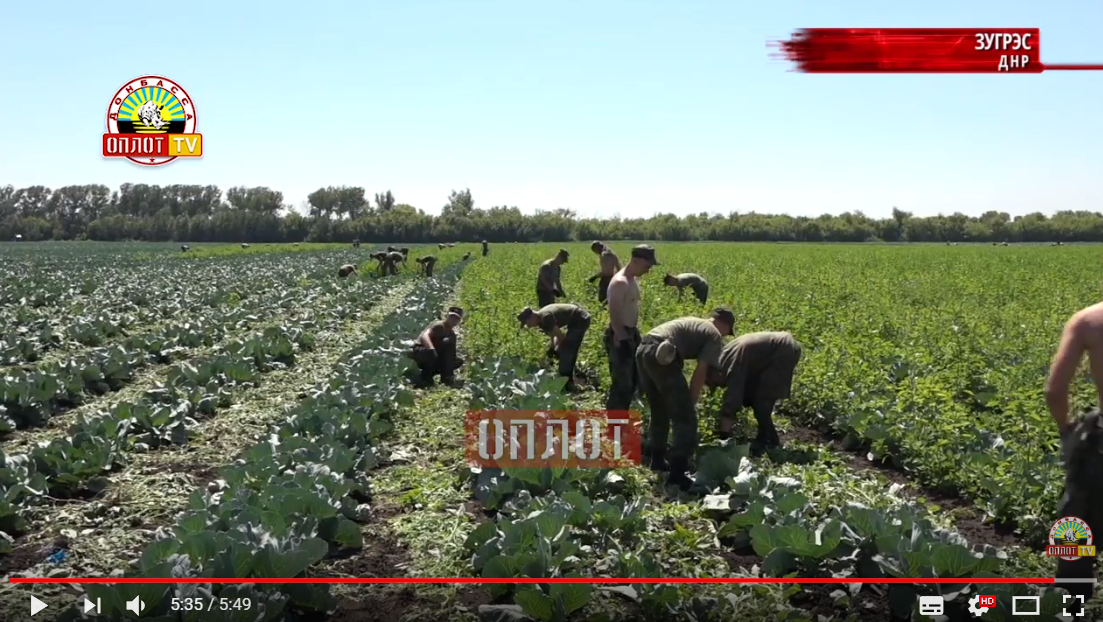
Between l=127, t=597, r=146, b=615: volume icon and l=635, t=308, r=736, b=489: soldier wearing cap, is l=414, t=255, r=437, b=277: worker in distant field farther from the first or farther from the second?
l=127, t=597, r=146, b=615: volume icon

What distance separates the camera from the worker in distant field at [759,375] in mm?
6918

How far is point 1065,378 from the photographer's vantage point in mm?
3566

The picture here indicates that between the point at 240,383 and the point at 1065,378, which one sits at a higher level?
the point at 1065,378

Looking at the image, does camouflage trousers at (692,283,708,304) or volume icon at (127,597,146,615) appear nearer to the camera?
volume icon at (127,597,146,615)

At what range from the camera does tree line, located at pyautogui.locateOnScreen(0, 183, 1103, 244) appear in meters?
63.9

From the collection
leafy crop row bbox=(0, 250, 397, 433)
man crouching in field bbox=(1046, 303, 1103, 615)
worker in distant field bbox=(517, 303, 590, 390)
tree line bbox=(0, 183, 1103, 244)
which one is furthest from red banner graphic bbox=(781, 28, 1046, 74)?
tree line bbox=(0, 183, 1103, 244)

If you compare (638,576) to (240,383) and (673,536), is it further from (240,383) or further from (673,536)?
(240,383)

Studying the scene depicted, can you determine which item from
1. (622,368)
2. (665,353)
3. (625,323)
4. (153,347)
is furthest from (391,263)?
(665,353)

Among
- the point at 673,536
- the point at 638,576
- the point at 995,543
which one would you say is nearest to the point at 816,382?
the point at 995,543

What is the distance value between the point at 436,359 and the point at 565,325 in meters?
1.77

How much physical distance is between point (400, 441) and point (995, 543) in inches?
193

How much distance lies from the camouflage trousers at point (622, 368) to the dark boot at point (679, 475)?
1190mm

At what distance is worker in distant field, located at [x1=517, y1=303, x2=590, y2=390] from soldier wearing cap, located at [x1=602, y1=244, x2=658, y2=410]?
146 centimetres
